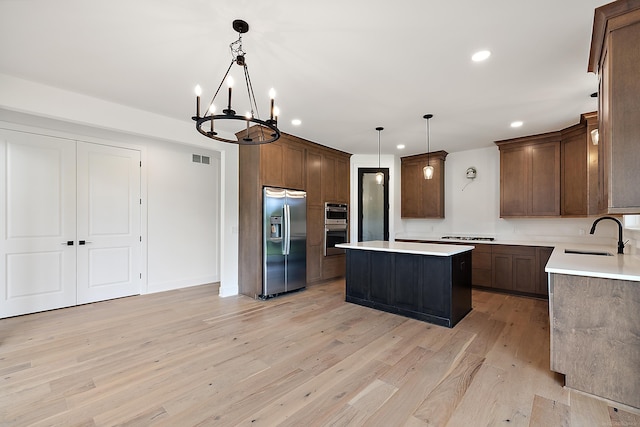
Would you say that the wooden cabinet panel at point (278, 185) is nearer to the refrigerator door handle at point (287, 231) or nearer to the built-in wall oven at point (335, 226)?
the built-in wall oven at point (335, 226)

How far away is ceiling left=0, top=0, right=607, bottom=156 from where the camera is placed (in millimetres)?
1996

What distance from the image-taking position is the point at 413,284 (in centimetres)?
365

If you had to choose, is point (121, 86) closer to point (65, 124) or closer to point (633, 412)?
point (65, 124)

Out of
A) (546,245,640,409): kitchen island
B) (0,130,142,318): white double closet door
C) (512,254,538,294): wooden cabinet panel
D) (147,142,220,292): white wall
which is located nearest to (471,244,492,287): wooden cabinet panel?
(512,254,538,294): wooden cabinet panel

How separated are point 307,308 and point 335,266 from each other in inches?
72.2

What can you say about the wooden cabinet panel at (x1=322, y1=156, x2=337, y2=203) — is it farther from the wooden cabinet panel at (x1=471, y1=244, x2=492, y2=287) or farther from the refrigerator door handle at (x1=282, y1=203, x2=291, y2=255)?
the wooden cabinet panel at (x1=471, y1=244, x2=492, y2=287)

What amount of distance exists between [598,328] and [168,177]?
5567mm

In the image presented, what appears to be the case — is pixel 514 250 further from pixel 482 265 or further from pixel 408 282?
pixel 408 282

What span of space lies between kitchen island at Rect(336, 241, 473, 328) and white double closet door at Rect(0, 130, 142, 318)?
11.4 ft

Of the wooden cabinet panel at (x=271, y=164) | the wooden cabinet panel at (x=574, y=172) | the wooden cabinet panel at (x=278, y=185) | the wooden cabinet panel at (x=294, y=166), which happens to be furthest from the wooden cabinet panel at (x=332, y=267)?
the wooden cabinet panel at (x=574, y=172)

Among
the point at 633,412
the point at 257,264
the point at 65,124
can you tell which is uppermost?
the point at 65,124

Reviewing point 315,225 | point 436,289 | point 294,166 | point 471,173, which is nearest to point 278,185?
point 294,166

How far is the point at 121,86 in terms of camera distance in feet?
10.2

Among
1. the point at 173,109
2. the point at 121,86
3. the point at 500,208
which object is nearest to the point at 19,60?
the point at 121,86
